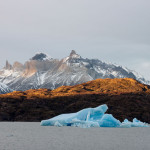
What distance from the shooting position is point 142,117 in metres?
92.4

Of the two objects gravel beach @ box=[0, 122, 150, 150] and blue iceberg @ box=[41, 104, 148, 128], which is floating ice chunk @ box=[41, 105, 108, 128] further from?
gravel beach @ box=[0, 122, 150, 150]

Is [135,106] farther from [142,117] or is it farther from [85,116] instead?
[85,116]

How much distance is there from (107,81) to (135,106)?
174 feet

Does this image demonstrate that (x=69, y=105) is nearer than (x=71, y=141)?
No

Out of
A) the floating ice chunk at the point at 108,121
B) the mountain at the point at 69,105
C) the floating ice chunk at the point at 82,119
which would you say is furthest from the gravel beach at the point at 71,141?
the mountain at the point at 69,105

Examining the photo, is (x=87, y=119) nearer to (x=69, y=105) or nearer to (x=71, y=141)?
(x=71, y=141)

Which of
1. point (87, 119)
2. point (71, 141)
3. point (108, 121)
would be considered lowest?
point (71, 141)

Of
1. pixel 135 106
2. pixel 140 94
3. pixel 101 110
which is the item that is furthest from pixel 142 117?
pixel 101 110

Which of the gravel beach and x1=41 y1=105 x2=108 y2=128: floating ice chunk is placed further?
x1=41 y1=105 x2=108 y2=128: floating ice chunk

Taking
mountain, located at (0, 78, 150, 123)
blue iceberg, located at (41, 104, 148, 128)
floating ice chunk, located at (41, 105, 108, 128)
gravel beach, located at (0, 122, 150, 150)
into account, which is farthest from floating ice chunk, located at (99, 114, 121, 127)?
mountain, located at (0, 78, 150, 123)

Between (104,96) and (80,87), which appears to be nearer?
(104,96)

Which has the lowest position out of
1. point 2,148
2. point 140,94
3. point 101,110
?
point 2,148

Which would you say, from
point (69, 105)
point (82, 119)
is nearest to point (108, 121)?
point (82, 119)

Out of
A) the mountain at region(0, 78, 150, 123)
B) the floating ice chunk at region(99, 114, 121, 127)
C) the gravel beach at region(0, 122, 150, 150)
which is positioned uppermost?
the mountain at region(0, 78, 150, 123)
